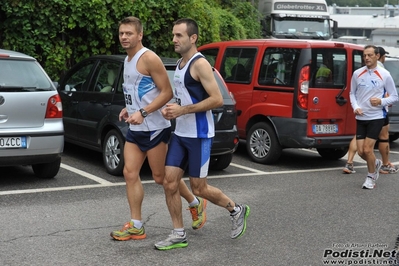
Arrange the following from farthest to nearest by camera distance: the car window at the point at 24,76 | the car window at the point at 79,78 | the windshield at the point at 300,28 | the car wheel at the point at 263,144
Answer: the windshield at the point at 300,28 → the car wheel at the point at 263,144 → the car window at the point at 79,78 → the car window at the point at 24,76

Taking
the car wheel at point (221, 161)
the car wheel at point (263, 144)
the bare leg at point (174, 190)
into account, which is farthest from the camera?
the car wheel at point (263, 144)

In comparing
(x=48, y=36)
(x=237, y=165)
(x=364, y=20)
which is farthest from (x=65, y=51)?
(x=364, y=20)

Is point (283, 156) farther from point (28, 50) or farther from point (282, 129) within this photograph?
point (28, 50)

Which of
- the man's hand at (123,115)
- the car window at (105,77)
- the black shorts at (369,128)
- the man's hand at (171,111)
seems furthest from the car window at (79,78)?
the man's hand at (171,111)

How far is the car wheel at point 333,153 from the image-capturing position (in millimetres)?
11391

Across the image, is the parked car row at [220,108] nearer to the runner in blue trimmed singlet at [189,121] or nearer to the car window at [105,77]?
the car window at [105,77]

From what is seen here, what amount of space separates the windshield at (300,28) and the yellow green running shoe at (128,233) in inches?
689

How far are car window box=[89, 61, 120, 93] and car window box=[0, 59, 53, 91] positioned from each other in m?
1.17

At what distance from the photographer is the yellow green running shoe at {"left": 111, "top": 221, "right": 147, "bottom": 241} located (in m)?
6.06

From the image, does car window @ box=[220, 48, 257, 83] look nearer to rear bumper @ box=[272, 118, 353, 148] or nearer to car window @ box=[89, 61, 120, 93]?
rear bumper @ box=[272, 118, 353, 148]

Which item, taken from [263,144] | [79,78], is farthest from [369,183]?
[79,78]

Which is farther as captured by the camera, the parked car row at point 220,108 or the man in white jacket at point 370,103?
the man in white jacket at point 370,103

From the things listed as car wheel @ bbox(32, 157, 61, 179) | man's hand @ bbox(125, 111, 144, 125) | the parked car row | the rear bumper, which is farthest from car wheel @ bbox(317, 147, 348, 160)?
man's hand @ bbox(125, 111, 144, 125)

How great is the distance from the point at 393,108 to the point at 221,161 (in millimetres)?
4653
